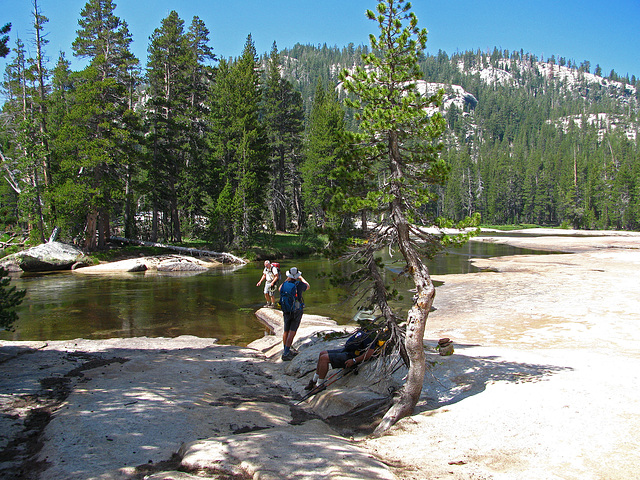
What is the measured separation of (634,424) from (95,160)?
35.3 meters

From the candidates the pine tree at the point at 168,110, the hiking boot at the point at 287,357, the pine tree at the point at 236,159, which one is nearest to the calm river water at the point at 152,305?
the hiking boot at the point at 287,357

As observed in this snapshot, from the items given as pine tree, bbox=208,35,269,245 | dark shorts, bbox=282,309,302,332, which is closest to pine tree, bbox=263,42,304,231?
pine tree, bbox=208,35,269,245

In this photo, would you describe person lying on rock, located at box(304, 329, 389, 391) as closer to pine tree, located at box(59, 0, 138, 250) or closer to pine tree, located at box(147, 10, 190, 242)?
pine tree, located at box(59, 0, 138, 250)

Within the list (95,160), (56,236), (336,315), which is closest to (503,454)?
(336,315)

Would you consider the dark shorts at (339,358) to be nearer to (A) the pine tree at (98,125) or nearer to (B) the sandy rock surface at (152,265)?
(B) the sandy rock surface at (152,265)

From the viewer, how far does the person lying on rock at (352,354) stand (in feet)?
24.7

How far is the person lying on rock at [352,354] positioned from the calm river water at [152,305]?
0.84m

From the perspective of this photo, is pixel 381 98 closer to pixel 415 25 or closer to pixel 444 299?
pixel 415 25

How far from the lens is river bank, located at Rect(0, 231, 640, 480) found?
163 inches

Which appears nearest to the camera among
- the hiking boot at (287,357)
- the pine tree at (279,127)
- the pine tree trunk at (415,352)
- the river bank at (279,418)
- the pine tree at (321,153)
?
the river bank at (279,418)

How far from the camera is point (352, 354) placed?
7.69 metres

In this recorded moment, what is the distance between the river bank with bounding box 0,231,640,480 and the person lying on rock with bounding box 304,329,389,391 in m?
0.65

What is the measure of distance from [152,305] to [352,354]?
13792mm

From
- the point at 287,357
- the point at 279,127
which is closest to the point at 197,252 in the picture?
the point at 279,127
